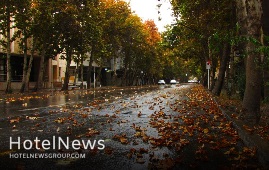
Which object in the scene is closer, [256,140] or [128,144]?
[256,140]

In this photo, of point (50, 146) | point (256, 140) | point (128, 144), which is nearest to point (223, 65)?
point (256, 140)

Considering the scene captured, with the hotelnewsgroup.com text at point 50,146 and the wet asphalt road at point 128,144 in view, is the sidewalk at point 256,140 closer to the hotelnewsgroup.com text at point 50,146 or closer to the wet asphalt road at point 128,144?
the wet asphalt road at point 128,144

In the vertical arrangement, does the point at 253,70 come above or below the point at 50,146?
→ above

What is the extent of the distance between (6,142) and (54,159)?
70.8 inches

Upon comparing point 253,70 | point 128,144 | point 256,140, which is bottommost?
point 128,144

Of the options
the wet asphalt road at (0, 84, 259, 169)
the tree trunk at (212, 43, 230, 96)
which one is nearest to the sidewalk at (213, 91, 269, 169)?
the wet asphalt road at (0, 84, 259, 169)

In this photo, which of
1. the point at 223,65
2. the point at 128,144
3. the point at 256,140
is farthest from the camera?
the point at 223,65

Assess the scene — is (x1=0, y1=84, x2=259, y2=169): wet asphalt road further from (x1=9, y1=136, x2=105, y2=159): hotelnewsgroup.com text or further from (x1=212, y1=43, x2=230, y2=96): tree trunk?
(x1=212, y1=43, x2=230, y2=96): tree trunk

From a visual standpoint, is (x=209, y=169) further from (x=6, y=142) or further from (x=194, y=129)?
(x=6, y=142)

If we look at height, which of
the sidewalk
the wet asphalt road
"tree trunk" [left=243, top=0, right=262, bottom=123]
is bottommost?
the wet asphalt road

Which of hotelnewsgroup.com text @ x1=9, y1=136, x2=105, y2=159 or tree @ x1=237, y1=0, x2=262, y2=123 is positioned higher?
tree @ x1=237, y1=0, x2=262, y2=123

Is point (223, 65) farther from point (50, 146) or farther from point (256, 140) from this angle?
point (50, 146)

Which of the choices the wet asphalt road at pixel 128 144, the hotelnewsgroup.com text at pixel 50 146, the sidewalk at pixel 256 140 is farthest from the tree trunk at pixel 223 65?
the hotelnewsgroup.com text at pixel 50 146

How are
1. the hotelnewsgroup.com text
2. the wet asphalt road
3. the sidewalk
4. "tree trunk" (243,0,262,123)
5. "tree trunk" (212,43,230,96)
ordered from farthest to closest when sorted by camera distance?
"tree trunk" (212,43,230,96) → "tree trunk" (243,0,262,123) → the hotelnewsgroup.com text → the wet asphalt road → the sidewalk
